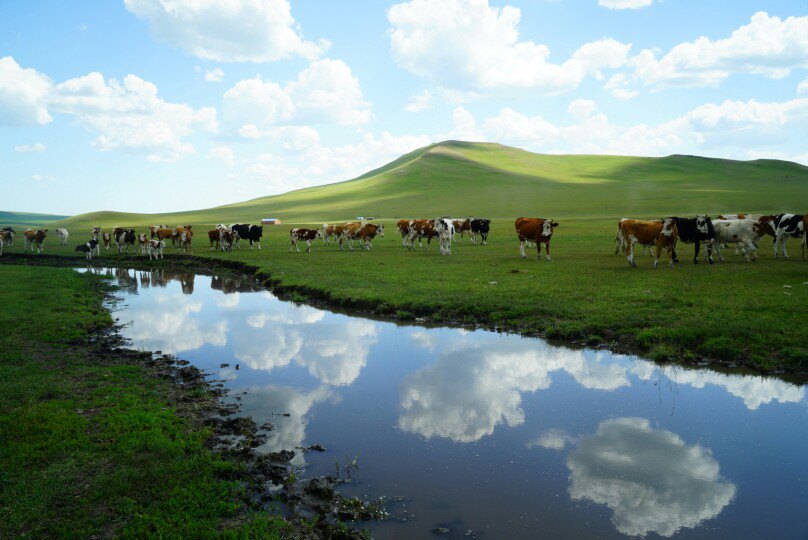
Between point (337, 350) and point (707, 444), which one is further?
point (337, 350)

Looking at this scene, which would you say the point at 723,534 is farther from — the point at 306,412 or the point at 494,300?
the point at 494,300

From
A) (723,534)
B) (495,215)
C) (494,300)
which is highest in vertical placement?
(495,215)

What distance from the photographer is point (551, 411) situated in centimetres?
949

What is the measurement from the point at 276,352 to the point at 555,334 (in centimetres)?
747

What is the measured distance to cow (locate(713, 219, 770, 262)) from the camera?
23.8 m

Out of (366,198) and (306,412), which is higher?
(366,198)

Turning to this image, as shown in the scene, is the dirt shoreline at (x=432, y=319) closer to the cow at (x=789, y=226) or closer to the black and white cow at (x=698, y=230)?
the black and white cow at (x=698, y=230)

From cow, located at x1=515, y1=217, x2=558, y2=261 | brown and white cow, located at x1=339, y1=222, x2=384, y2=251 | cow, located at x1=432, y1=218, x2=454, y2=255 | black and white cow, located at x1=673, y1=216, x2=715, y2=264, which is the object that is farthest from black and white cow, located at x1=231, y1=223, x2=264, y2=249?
black and white cow, located at x1=673, y1=216, x2=715, y2=264

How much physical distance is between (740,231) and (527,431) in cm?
2072

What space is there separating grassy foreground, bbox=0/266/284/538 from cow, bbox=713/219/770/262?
23880 mm

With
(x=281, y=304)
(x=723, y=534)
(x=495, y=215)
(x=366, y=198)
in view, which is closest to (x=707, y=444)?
(x=723, y=534)

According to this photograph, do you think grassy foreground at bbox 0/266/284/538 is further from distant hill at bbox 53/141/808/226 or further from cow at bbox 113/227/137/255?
distant hill at bbox 53/141/808/226

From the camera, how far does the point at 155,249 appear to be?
1538 inches

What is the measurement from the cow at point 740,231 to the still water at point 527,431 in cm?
1553
